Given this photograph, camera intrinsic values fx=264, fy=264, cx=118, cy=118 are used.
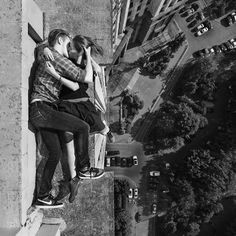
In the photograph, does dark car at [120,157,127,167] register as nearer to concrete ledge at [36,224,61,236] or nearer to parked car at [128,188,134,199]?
→ parked car at [128,188,134,199]

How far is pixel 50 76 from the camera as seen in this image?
704 centimetres

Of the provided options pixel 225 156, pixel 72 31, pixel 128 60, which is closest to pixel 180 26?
pixel 128 60

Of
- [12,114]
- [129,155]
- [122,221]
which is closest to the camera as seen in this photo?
[12,114]

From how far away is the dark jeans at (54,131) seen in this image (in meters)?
6.91

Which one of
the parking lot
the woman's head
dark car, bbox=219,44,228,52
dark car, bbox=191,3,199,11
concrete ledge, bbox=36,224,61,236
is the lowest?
concrete ledge, bbox=36,224,61,236

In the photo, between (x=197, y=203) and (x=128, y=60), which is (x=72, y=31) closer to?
(x=128, y=60)

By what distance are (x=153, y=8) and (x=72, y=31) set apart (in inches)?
508

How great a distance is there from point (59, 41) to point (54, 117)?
7.03 ft

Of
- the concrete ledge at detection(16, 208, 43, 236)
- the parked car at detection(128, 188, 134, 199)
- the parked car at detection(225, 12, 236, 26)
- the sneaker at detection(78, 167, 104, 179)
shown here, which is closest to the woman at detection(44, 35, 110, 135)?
the sneaker at detection(78, 167, 104, 179)

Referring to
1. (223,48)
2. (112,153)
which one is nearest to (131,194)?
(112,153)

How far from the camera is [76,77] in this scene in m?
7.12

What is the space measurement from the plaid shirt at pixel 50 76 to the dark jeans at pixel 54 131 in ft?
0.81

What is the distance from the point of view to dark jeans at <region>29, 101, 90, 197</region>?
6.91 metres

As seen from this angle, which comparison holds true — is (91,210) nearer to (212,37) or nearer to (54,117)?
(54,117)
